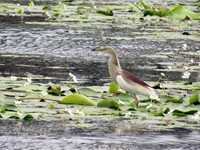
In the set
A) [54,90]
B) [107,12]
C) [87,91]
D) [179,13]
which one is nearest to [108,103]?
[87,91]

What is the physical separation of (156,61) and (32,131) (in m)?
5.70

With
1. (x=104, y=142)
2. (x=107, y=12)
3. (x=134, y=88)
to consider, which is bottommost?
(x=104, y=142)

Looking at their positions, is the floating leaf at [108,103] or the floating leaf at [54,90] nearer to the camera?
the floating leaf at [108,103]

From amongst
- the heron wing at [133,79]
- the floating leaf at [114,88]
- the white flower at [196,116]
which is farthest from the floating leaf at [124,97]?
the white flower at [196,116]

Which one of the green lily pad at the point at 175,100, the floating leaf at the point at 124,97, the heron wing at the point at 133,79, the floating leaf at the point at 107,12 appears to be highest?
the floating leaf at the point at 107,12

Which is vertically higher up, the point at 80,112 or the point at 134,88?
the point at 134,88

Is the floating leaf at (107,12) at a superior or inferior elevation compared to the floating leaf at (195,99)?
superior

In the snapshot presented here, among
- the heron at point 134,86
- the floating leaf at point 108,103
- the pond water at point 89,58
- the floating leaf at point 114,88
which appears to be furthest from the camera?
the floating leaf at point 114,88

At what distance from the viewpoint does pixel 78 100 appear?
32.3 feet

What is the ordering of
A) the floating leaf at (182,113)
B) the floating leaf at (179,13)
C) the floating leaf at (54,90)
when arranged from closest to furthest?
the floating leaf at (182,113), the floating leaf at (54,90), the floating leaf at (179,13)

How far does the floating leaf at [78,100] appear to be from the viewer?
9.80m

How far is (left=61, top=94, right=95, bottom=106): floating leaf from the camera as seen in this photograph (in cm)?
980

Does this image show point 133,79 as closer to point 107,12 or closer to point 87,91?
point 87,91

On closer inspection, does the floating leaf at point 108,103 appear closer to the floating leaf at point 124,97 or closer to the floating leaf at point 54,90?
the floating leaf at point 124,97
